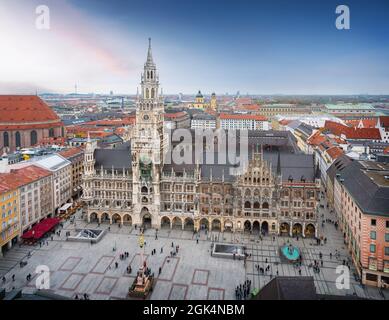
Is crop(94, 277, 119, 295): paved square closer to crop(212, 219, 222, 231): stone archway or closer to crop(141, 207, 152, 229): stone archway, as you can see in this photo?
crop(141, 207, 152, 229): stone archway

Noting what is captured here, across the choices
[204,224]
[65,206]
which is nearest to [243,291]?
[204,224]

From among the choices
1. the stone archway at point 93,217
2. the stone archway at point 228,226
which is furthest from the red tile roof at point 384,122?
the stone archway at point 93,217

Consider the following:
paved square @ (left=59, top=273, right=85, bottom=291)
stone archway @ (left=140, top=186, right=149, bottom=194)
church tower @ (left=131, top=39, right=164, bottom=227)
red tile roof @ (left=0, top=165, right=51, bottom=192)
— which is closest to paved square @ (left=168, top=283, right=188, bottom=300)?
paved square @ (left=59, top=273, right=85, bottom=291)

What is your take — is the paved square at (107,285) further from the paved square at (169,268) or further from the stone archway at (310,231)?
the stone archway at (310,231)

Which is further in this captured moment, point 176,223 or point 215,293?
point 176,223

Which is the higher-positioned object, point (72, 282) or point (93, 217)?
point (93, 217)

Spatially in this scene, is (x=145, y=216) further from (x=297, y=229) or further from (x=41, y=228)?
(x=297, y=229)

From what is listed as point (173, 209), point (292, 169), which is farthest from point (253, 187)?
point (173, 209)
